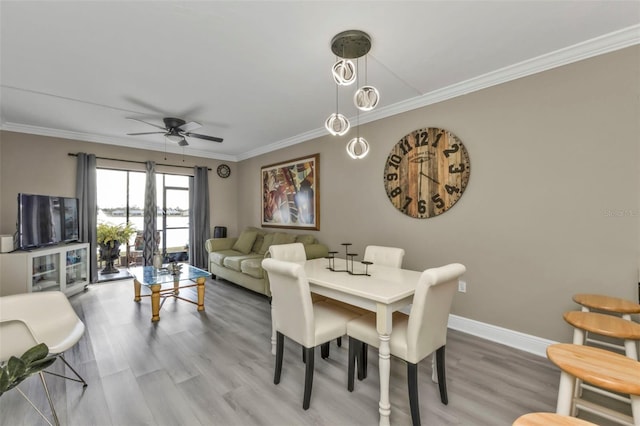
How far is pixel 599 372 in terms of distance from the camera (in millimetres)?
1156

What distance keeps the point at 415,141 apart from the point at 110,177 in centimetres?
548

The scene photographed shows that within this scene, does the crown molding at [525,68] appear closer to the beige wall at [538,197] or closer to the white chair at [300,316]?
the beige wall at [538,197]

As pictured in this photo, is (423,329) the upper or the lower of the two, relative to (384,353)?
upper

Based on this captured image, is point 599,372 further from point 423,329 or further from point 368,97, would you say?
point 368,97

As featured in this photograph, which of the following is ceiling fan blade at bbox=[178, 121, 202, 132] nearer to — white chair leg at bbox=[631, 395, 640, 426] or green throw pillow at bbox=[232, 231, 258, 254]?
green throw pillow at bbox=[232, 231, 258, 254]

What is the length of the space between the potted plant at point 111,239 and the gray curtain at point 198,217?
42.9 inches

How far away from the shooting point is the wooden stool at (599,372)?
3.60 ft

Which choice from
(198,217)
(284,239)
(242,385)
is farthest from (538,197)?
(198,217)

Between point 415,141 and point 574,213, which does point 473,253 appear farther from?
point 415,141

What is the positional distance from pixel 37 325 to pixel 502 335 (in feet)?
12.7

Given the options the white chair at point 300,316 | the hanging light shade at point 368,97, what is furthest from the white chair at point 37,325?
the hanging light shade at point 368,97

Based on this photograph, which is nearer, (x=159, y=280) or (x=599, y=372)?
(x=599, y=372)

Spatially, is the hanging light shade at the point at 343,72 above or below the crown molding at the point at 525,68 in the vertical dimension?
below

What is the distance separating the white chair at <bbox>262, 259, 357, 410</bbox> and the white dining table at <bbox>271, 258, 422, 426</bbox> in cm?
20
